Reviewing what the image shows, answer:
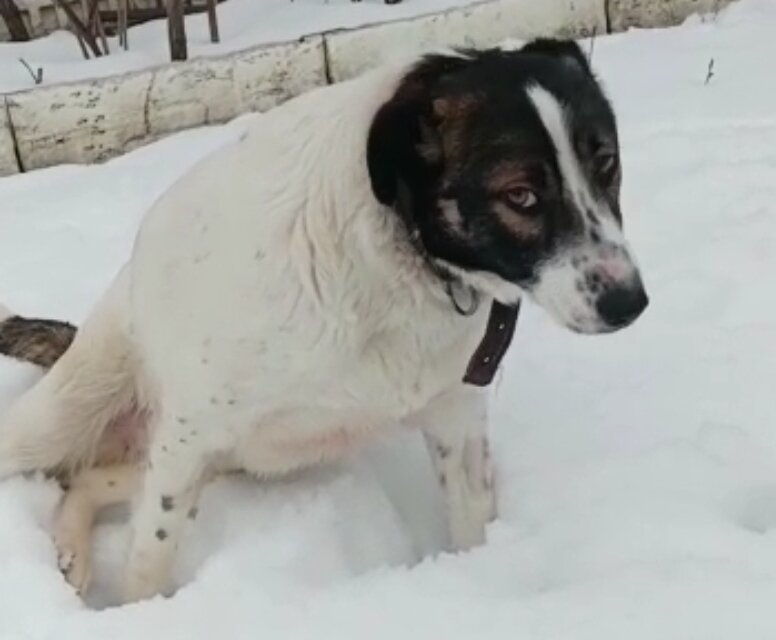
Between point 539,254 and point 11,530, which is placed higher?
point 539,254

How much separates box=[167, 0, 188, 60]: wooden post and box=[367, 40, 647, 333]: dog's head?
283 centimetres

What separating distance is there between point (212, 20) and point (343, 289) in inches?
120

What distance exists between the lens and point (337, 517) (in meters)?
3.08

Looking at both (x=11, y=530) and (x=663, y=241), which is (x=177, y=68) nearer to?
(x=663, y=241)

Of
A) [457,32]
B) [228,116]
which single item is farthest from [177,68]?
[457,32]

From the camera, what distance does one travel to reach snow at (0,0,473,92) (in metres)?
5.34

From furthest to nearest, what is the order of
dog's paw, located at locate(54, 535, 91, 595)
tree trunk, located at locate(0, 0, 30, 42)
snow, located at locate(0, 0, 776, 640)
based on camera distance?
tree trunk, located at locate(0, 0, 30, 42) < dog's paw, located at locate(54, 535, 91, 595) < snow, located at locate(0, 0, 776, 640)

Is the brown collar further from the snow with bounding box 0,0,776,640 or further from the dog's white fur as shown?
the snow with bounding box 0,0,776,640

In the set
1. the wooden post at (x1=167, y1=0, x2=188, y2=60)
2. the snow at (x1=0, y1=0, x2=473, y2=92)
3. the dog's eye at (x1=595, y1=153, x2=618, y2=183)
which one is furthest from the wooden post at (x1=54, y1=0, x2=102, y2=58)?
the dog's eye at (x1=595, y1=153, x2=618, y2=183)

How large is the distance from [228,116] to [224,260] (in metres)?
2.46

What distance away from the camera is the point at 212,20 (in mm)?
5445

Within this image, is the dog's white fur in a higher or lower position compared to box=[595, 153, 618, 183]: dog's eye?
lower

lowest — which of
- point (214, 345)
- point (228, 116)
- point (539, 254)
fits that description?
point (228, 116)

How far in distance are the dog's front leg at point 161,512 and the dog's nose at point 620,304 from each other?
85cm
